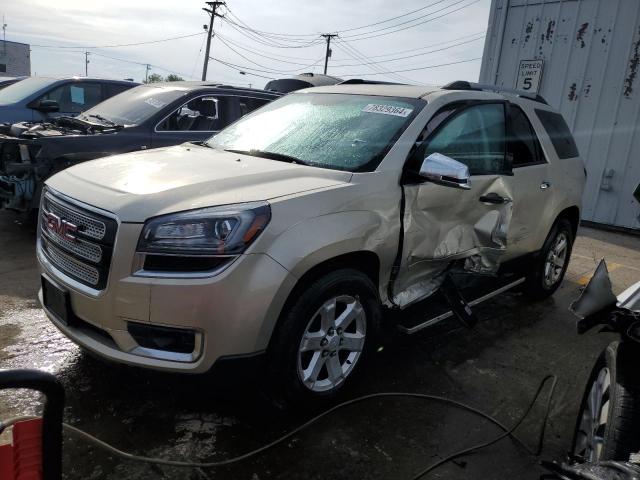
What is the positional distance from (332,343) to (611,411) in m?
1.33

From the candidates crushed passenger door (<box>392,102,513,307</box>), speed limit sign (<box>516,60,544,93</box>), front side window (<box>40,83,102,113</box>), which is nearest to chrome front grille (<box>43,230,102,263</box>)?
crushed passenger door (<box>392,102,513,307</box>)

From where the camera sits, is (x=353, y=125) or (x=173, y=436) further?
(x=353, y=125)

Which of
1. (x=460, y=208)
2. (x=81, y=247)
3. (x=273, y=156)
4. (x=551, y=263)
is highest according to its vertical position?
(x=273, y=156)

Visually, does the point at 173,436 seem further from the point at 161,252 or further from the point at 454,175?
the point at 454,175

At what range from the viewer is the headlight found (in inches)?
92.2

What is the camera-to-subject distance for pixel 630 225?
9.11 metres

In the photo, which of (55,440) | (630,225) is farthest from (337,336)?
(630,225)

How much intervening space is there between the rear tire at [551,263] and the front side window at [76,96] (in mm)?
6665

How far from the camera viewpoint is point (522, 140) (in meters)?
4.29

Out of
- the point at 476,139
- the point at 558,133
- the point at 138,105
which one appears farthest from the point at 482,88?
the point at 138,105

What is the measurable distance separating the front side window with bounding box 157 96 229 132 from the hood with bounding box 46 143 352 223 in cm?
291

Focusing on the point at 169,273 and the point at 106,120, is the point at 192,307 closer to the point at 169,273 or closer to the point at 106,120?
the point at 169,273

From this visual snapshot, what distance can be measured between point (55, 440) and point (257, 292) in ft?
3.63

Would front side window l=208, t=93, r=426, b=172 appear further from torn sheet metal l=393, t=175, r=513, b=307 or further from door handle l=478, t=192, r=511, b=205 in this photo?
door handle l=478, t=192, r=511, b=205
